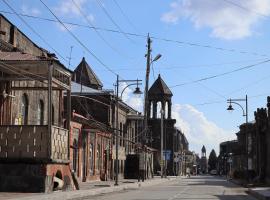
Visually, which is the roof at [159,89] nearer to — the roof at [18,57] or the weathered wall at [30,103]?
the weathered wall at [30,103]

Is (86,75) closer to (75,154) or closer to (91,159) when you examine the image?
(91,159)

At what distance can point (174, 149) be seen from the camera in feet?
383

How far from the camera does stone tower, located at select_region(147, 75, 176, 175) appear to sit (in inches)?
3910

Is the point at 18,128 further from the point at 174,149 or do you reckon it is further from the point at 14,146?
the point at 174,149

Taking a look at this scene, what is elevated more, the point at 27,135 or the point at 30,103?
the point at 30,103

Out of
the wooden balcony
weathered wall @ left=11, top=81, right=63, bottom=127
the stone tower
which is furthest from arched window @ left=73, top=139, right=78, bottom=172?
the stone tower

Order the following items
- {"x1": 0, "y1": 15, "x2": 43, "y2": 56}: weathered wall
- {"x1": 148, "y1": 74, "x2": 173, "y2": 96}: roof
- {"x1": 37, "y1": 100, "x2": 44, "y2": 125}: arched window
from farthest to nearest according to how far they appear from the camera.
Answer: {"x1": 148, "y1": 74, "x2": 173, "y2": 96}: roof → {"x1": 37, "y1": 100, "x2": 44, "y2": 125}: arched window → {"x1": 0, "y1": 15, "x2": 43, "y2": 56}: weathered wall

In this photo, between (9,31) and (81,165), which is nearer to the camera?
(9,31)

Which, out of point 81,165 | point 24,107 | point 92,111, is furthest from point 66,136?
point 92,111

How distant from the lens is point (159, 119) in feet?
357

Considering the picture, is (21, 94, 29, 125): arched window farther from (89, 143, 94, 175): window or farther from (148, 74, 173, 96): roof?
(148, 74, 173, 96): roof

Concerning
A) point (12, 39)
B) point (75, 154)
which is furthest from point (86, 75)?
point (12, 39)

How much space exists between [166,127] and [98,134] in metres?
61.6

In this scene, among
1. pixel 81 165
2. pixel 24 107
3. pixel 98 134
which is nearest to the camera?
pixel 24 107
